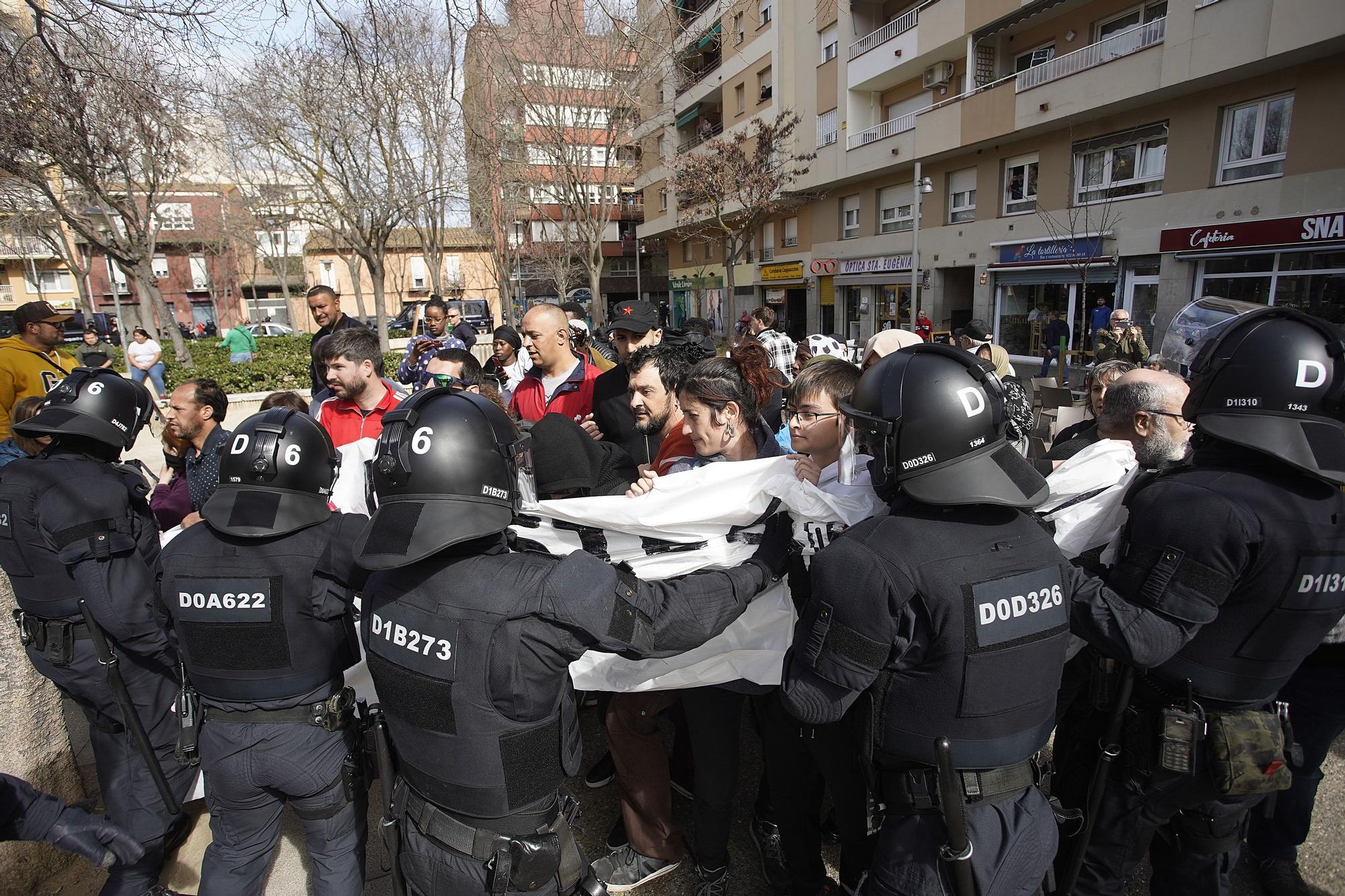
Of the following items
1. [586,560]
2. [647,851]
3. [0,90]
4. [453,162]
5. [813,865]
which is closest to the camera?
[586,560]

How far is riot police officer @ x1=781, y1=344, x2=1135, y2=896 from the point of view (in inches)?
68.4

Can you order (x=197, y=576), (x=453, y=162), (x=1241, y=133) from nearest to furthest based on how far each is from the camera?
(x=197, y=576) < (x=1241, y=133) < (x=453, y=162)

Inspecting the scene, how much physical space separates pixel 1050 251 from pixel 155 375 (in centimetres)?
1965

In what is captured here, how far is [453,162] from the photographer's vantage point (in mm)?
18297

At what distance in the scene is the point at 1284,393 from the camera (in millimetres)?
2021

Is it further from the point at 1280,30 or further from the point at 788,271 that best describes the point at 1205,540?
the point at 788,271

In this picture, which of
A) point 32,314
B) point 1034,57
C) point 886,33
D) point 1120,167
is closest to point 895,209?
point 886,33

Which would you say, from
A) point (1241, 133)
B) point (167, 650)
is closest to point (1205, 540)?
point (167, 650)

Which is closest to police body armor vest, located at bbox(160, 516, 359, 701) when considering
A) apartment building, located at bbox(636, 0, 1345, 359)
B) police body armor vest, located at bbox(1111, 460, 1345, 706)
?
police body armor vest, located at bbox(1111, 460, 1345, 706)

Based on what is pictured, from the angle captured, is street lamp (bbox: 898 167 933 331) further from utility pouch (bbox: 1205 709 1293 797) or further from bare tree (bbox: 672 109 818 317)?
utility pouch (bbox: 1205 709 1293 797)

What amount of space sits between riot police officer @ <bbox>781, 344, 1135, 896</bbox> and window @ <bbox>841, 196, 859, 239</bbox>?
25.0 meters

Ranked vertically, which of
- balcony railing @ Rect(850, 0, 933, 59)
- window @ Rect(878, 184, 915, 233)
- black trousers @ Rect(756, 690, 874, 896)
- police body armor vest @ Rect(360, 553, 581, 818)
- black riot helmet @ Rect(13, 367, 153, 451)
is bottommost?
A: black trousers @ Rect(756, 690, 874, 896)

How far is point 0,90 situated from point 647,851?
8207 mm

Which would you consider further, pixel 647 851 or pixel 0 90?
pixel 0 90
